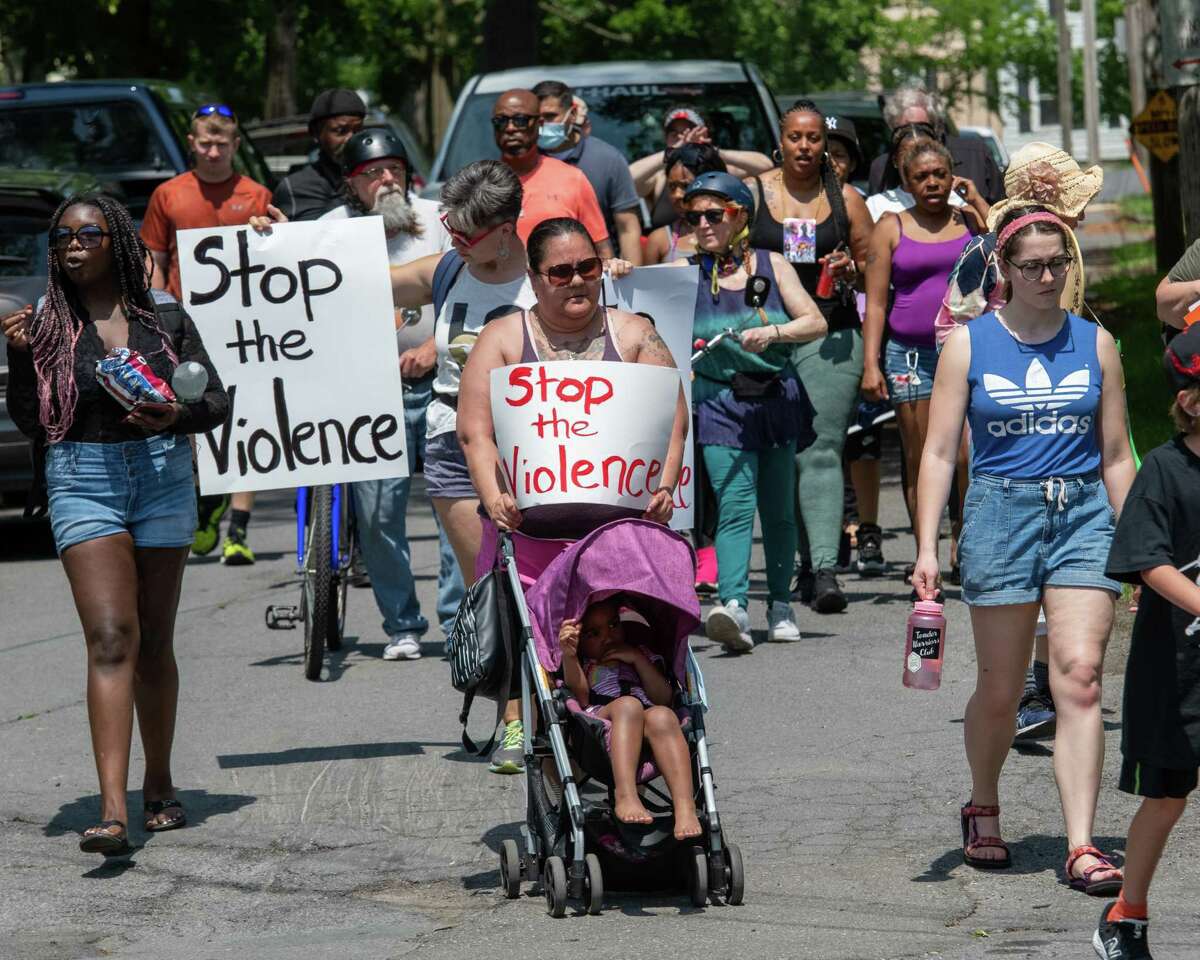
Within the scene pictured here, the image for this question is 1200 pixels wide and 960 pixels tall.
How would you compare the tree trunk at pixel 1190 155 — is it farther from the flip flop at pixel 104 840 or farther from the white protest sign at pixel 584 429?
the flip flop at pixel 104 840

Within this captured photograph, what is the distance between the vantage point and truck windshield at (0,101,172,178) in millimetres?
14648

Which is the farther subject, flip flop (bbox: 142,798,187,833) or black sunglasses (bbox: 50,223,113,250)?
flip flop (bbox: 142,798,187,833)

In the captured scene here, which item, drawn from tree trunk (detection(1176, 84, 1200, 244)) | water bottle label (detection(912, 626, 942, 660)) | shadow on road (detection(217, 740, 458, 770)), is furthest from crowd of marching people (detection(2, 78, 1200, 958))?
tree trunk (detection(1176, 84, 1200, 244))

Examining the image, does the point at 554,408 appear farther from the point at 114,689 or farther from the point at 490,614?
the point at 114,689

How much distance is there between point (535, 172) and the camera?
403 inches

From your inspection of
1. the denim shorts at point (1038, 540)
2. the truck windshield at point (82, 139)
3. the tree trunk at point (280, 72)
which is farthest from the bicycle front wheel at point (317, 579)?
the tree trunk at point (280, 72)

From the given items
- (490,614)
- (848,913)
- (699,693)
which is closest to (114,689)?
(490,614)

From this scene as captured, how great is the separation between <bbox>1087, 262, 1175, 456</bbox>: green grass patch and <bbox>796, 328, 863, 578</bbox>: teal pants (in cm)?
166

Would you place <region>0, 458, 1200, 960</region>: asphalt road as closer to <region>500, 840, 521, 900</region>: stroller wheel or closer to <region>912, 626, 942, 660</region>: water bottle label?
<region>500, 840, 521, 900</region>: stroller wheel

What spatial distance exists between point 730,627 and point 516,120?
2.51m

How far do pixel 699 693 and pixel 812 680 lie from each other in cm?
283

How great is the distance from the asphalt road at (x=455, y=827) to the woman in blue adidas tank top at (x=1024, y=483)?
0.49m

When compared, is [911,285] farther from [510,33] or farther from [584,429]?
[510,33]

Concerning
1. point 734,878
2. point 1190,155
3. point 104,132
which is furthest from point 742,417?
point 104,132
